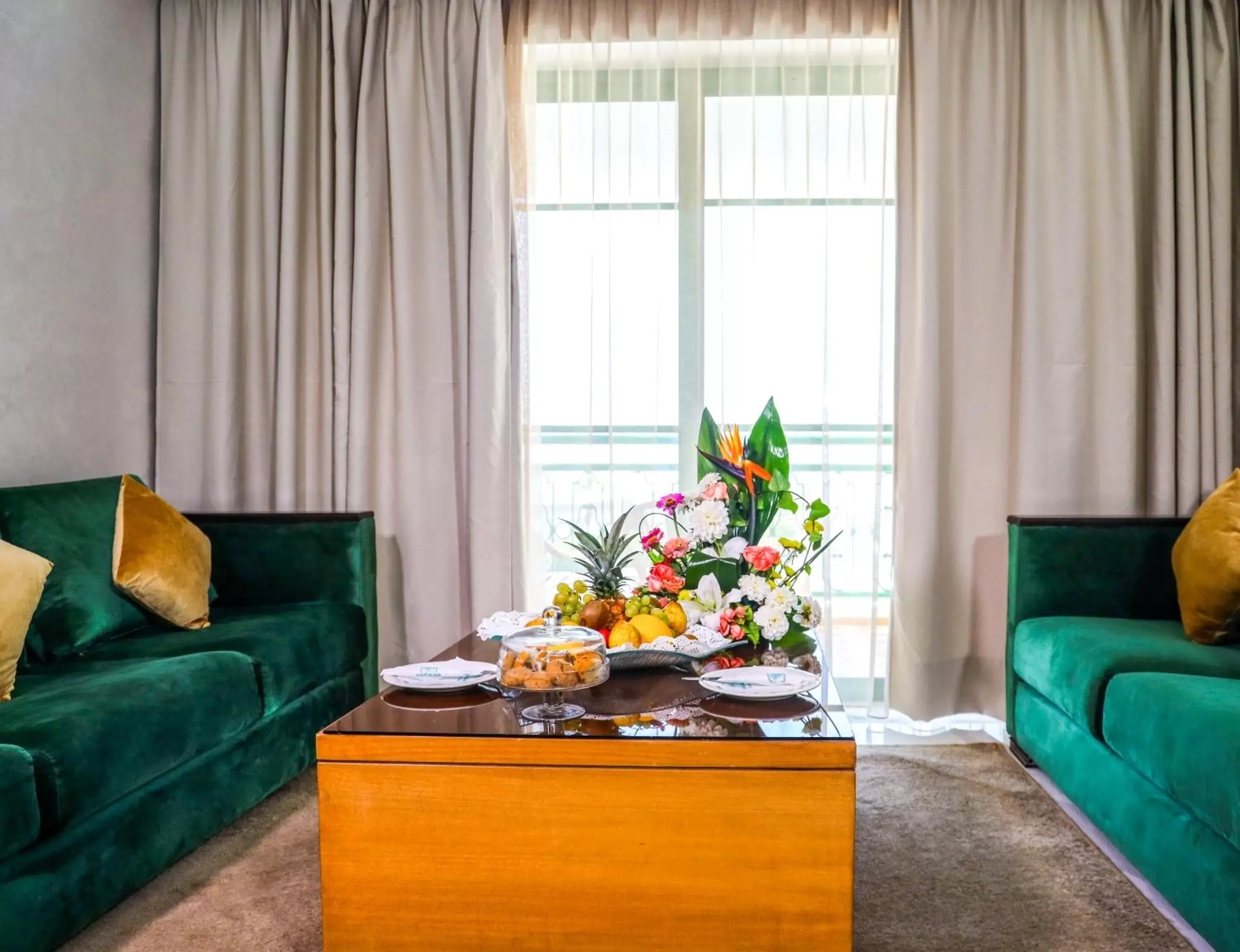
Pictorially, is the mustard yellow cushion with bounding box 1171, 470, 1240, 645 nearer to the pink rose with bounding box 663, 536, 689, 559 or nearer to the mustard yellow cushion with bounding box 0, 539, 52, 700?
the pink rose with bounding box 663, 536, 689, 559

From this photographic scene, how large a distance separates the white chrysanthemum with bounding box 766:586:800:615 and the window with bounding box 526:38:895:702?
135cm

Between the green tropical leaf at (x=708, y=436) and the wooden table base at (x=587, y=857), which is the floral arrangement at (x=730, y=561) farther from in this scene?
the wooden table base at (x=587, y=857)

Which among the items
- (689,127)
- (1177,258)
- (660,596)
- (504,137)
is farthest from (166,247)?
(1177,258)

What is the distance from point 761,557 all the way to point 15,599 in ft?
5.33

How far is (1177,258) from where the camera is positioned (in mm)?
3523

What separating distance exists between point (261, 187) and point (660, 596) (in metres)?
2.31

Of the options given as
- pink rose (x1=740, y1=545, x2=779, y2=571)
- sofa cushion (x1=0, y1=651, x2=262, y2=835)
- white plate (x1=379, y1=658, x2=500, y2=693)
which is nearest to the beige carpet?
sofa cushion (x1=0, y1=651, x2=262, y2=835)

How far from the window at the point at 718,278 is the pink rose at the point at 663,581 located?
4.06 ft

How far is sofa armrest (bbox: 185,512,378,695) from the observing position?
3312 millimetres

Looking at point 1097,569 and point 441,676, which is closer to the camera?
point 441,676

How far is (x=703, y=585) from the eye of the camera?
2502 mm

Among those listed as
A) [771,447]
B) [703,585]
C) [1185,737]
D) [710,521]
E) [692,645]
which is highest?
[771,447]

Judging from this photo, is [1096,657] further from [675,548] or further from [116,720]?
[116,720]

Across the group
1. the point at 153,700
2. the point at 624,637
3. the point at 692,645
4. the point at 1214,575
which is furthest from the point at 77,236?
the point at 1214,575
